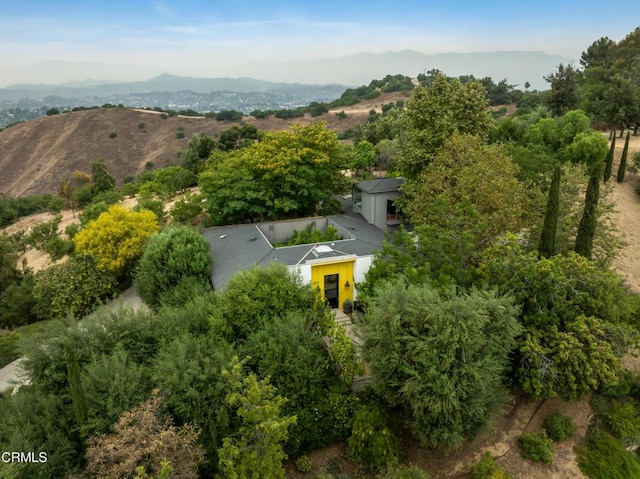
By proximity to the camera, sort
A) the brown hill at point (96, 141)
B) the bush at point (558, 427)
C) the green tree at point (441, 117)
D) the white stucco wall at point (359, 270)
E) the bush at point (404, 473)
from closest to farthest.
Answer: the bush at point (404, 473), the bush at point (558, 427), the white stucco wall at point (359, 270), the green tree at point (441, 117), the brown hill at point (96, 141)

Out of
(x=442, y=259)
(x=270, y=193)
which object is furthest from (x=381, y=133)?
(x=442, y=259)

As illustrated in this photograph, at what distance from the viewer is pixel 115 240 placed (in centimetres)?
2167

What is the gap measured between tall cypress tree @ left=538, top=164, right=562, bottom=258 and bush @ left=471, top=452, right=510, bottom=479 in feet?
27.1

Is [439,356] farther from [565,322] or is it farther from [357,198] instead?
[357,198]

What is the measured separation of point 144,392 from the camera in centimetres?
Result: 1130

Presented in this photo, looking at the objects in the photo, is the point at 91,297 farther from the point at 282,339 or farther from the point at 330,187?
the point at 330,187

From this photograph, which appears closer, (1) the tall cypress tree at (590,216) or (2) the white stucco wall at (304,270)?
(1) the tall cypress tree at (590,216)

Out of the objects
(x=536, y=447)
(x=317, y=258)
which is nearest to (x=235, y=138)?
(x=317, y=258)

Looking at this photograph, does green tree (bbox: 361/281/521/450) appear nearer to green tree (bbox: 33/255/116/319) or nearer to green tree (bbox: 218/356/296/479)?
green tree (bbox: 218/356/296/479)

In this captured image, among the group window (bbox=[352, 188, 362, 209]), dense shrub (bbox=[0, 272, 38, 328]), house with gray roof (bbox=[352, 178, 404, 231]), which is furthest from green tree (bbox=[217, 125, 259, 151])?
dense shrub (bbox=[0, 272, 38, 328])

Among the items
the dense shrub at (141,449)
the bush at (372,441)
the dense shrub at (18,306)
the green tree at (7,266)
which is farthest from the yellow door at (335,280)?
the green tree at (7,266)

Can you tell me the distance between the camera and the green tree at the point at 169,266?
17641 millimetres

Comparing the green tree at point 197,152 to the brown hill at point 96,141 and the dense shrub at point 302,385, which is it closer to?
the brown hill at point 96,141

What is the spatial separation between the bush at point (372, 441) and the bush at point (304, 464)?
1312 millimetres
